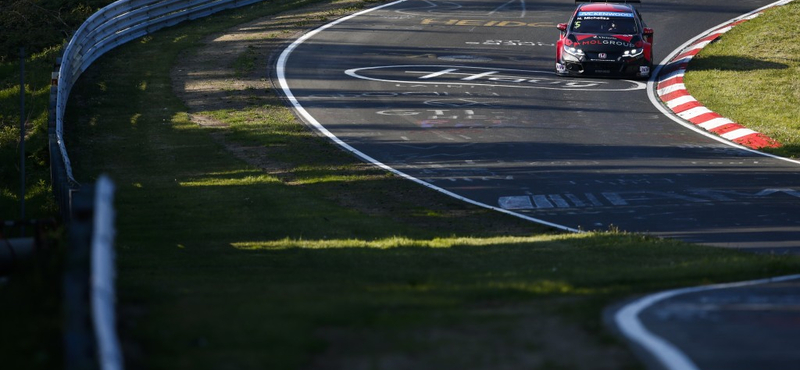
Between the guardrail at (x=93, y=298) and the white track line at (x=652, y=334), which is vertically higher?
the guardrail at (x=93, y=298)

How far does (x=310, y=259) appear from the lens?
12.0 metres

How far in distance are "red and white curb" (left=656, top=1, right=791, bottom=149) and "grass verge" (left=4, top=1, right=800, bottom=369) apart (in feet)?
24.0

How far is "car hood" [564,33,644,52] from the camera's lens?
1048 inches

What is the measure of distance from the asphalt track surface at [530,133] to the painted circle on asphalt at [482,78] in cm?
5

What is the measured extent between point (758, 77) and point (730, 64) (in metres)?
1.83

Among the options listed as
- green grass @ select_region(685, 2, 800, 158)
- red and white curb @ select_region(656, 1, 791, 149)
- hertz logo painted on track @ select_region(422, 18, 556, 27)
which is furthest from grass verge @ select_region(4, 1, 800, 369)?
hertz logo painted on track @ select_region(422, 18, 556, 27)

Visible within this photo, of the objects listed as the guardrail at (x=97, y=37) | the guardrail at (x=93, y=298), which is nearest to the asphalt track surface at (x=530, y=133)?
the guardrail at (x=97, y=37)

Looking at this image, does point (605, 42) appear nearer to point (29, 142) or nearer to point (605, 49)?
point (605, 49)

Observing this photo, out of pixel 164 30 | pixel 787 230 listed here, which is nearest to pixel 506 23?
pixel 164 30

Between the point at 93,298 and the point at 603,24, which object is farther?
the point at 603,24

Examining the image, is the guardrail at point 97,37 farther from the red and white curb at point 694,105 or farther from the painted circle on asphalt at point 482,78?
the red and white curb at point 694,105

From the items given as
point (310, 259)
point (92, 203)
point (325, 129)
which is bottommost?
point (325, 129)

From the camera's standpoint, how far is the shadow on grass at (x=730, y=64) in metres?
27.7

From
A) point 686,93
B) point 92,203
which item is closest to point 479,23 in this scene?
point 686,93
